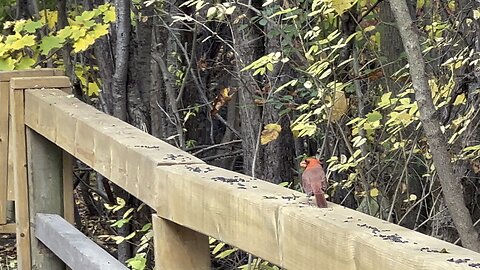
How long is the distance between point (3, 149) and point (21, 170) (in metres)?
0.34

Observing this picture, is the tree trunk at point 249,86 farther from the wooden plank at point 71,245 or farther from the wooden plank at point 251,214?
the wooden plank at point 251,214

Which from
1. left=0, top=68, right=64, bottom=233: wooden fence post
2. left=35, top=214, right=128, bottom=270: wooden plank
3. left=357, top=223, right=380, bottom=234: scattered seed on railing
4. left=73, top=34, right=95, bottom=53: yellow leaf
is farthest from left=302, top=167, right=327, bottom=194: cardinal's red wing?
left=73, top=34, right=95, bottom=53: yellow leaf

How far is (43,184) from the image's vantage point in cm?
321

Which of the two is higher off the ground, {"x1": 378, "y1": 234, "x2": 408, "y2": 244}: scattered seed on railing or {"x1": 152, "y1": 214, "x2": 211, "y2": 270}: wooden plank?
{"x1": 378, "y1": 234, "x2": 408, "y2": 244}: scattered seed on railing

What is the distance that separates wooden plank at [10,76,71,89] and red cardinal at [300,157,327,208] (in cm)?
148

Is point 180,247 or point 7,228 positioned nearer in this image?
point 180,247

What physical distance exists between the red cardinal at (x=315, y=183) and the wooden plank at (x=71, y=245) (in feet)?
2.27

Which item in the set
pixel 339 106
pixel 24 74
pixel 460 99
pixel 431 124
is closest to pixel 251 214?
pixel 431 124

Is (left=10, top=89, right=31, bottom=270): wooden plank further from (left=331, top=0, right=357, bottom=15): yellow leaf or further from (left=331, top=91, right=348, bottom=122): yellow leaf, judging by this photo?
(left=331, top=91, right=348, bottom=122): yellow leaf

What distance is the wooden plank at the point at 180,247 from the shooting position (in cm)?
198

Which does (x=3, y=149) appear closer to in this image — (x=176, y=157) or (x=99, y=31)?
(x=99, y=31)

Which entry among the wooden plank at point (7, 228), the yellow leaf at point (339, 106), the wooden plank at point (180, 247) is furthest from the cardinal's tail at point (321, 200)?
the wooden plank at point (7, 228)

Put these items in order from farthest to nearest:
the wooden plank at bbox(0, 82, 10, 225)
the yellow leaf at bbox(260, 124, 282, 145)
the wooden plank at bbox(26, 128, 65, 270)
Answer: the yellow leaf at bbox(260, 124, 282, 145), the wooden plank at bbox(0, 82, 10, 225), the wooden plank at bbox(26, 128, 65, 270)

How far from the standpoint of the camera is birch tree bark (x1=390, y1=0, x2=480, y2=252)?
2.68 m
